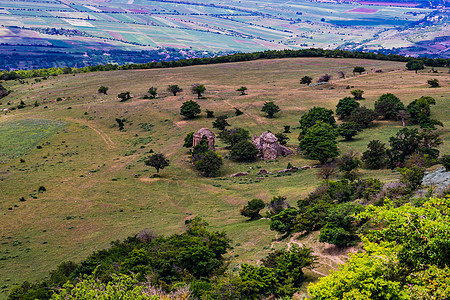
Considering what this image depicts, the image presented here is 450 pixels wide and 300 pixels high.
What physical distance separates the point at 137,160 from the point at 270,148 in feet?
82.2

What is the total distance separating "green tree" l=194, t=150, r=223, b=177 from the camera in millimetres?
65938

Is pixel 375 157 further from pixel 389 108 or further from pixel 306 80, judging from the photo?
pixel 306 80

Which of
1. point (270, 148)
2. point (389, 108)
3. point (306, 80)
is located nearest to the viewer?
point (270, 148)

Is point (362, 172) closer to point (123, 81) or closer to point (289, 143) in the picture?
point (289, 143)

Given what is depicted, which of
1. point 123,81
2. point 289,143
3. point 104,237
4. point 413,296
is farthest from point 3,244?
point 123,81

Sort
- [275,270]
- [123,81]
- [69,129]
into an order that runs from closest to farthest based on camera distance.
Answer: [275,270]
[69,129]
[123,81]

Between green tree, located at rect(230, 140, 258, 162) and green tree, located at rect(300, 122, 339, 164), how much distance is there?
8.66 m

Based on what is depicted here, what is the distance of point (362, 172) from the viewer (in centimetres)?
5719

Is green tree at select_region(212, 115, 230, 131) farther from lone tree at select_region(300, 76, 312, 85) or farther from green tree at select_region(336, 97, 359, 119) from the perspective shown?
lone tree at select_region(300, 76, 312, 85)

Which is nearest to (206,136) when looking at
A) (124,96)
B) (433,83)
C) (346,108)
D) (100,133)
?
(100,133)

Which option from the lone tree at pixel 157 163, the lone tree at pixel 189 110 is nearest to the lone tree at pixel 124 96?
the lone tree at pixel 189 110

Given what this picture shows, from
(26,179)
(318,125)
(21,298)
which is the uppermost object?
(318,125)

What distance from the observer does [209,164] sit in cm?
6594

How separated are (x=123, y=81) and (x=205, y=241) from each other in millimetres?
121495
